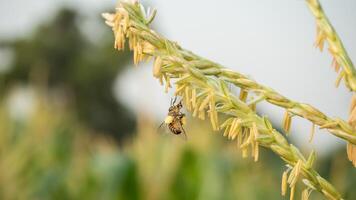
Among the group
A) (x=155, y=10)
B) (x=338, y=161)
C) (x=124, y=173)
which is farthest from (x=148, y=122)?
(x=155, y=10)

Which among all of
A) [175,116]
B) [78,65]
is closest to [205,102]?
[175,116]

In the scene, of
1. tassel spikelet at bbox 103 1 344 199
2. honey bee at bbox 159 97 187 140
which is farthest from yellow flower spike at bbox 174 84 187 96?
honey bee at bbox 159 97 187 140

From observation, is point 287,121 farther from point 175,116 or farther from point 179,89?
point 175,116

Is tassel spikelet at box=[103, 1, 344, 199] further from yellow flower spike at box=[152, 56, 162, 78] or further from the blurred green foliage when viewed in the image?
the blurred green foliage

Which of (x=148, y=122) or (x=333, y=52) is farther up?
(x=333, y=52)

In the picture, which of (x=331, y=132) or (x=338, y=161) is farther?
(x=338, y=161)

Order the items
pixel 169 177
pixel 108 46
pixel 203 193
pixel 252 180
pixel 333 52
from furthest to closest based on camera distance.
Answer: pixel 108 46 → pixel 252 180 → pixel 169 177 → pixel 203 193 → pixel 333 52

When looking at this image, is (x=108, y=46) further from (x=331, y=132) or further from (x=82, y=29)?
(x=331, y=132)
